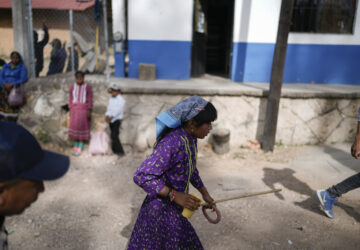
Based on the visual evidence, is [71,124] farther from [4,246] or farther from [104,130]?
[4,246]

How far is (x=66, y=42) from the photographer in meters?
11.3

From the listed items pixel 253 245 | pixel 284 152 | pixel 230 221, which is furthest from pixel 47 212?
pixel 284 152

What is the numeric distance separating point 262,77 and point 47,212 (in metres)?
5.21

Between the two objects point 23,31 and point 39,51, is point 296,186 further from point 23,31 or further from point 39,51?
point 39,51

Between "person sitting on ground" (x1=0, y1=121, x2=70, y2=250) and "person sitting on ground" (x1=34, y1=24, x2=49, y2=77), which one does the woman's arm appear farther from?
"person sitting on ground" (x1=0, y1=121, x2=70, y2=250)

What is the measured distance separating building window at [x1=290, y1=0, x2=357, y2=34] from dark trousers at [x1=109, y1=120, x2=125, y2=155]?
4317mm

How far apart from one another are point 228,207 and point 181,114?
2.28m

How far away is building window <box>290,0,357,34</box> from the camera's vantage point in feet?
22.8

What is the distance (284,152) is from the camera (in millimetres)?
5762

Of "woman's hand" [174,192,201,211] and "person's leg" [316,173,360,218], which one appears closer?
"woman's hand" [174,192,201,211]

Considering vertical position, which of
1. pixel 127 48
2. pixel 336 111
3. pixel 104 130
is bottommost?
pixel 104 130

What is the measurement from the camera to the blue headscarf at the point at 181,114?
196 cm

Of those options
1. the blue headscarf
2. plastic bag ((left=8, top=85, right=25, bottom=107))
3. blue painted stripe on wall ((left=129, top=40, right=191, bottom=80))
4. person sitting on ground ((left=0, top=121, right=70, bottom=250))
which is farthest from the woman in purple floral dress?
blue painted stripe on wall ((left=129, top=40, right=191, bottom=80))

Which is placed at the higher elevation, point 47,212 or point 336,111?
Result: point 336,111
